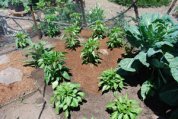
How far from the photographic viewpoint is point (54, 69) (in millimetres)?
5660

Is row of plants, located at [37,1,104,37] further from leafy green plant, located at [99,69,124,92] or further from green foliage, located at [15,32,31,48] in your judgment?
leafy green plant, located at [99,69,124,92]

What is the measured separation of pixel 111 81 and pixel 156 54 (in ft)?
3.21

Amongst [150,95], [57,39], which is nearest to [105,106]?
[150,95]

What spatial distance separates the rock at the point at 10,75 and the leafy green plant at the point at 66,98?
1.26 metres

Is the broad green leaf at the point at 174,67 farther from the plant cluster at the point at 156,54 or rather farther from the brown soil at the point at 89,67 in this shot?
the brown soil at the point at 89,67

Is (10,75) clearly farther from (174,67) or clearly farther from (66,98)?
(174,67)

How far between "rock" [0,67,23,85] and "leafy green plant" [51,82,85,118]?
1.26m

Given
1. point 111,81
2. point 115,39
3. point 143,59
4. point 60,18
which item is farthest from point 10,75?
point 60,18

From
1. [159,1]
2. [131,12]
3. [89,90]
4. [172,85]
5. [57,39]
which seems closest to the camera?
[172,85]

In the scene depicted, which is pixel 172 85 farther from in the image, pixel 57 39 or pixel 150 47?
pixel 57 39

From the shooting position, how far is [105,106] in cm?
529

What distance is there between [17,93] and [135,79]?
2.38 metres

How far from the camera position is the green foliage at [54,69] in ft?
18.5

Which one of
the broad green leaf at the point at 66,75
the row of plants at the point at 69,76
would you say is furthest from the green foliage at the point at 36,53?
the broad green leaf at the point at 66,75
